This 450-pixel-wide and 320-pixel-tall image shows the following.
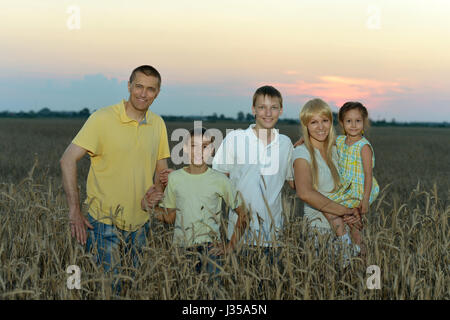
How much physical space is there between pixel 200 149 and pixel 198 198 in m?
0.36

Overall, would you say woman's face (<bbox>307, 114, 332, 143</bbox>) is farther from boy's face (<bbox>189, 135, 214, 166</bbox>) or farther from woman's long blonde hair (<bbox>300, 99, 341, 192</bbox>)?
boy's face (<bbox>189, 135, 214, 166</bbox>)

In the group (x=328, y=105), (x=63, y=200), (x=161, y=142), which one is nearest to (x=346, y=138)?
(x=328, y=105)

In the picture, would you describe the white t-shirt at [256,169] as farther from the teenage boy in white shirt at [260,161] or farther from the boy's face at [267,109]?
the boy's face at [267,109]

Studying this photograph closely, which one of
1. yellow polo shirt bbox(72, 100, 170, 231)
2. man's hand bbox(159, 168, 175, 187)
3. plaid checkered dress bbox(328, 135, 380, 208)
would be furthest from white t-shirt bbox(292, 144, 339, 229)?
yellow polo shirt bbox(72, 100, 170, 231)

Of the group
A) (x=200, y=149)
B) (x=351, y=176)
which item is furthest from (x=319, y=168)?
(x=200, y=149)

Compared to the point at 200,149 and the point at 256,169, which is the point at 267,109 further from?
the point at 200,149

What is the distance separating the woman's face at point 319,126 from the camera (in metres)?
3.46

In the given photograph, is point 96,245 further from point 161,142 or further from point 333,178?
point 333,178

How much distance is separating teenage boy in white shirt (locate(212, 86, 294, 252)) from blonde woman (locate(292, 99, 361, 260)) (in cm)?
16

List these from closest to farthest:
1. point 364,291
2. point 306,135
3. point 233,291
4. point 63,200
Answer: point 233,291
point 364,291
point 306,135
point 63,200

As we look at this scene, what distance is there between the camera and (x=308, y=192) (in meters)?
3.34

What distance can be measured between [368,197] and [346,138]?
60 cm

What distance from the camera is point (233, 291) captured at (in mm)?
3033

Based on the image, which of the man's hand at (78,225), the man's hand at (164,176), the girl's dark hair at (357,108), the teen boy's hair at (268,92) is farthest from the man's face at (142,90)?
the girl's dark hair at (357,108)
